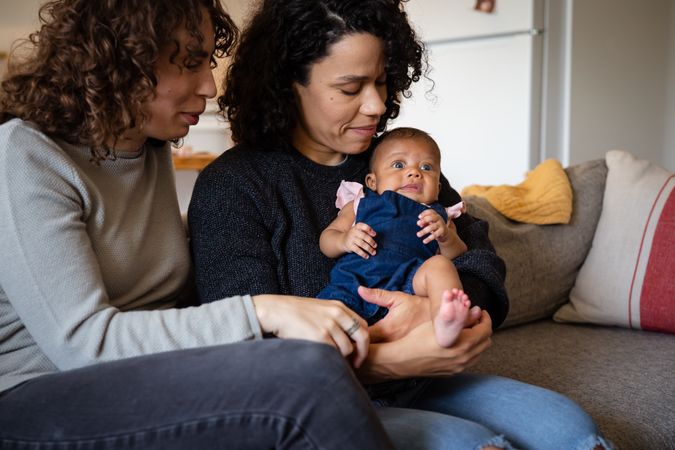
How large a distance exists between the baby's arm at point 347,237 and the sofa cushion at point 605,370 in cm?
57

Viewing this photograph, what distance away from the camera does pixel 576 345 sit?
6.29ft

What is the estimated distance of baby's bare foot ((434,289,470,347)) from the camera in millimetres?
1062

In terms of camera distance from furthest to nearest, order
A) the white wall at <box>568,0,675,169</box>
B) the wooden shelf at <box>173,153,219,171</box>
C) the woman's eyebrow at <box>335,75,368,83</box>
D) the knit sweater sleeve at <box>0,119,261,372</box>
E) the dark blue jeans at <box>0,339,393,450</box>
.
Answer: the wooden shelf at <box>173,153,219,171</box> < the white wall at <box>568,0,675,169</box> < the woman's eyebrow at <box>335,75,368,83</box> < the knit sweater sleeve at <box>0,119,261,372</box> < the dark blue jeans at <box>0,339,393,450</box>

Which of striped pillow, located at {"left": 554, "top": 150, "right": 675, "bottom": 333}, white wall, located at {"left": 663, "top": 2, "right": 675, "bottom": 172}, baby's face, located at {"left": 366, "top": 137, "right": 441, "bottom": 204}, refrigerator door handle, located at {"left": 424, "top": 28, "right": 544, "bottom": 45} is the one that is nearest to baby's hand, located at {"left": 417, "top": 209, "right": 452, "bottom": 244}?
baby's face, located at {"left": 366, "top": 137, "right": 441, "bottom": 204}

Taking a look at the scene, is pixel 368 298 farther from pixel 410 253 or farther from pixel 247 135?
pixel 247 135

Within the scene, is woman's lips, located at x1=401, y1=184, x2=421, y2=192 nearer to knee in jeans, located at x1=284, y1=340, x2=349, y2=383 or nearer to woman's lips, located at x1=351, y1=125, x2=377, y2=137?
woman's lips, located at x1=351, y1=125, x2=377, y2=137

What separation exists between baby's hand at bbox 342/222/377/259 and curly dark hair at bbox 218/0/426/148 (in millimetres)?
305

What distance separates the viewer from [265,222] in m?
1.39

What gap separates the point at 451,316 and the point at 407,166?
49 cm

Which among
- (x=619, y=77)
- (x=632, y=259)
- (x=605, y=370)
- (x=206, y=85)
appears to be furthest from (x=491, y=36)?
(x=206, y=85)

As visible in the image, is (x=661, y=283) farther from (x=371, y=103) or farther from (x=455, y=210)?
(x=371, y=103)

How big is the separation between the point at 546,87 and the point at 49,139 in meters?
3.08

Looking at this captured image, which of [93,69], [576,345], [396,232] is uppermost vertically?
[93,69]

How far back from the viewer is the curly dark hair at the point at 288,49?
1.45 metres
